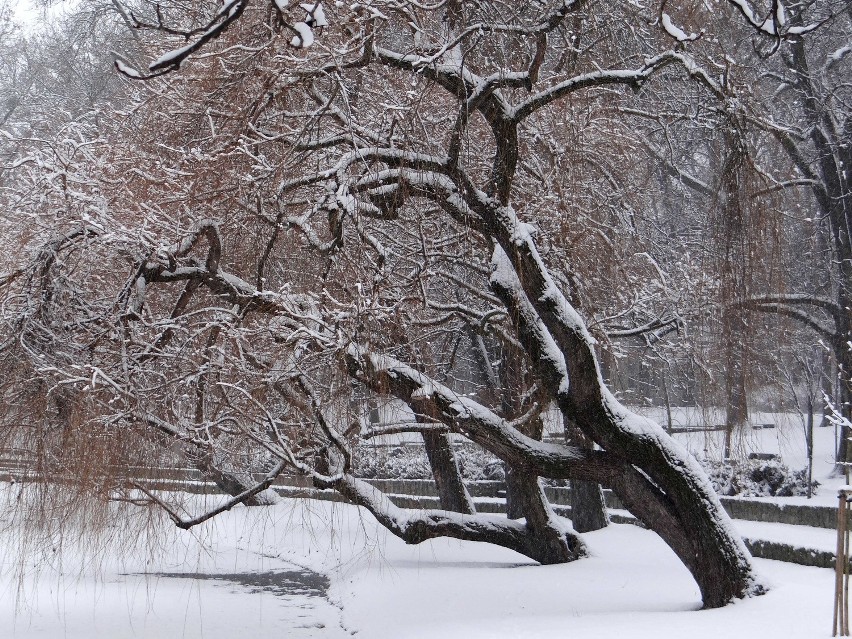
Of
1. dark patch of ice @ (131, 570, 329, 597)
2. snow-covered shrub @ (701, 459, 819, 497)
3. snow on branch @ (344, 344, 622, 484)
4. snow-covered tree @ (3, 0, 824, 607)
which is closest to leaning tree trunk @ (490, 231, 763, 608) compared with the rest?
snow-covered tree @ (3, 0, 824, 607)

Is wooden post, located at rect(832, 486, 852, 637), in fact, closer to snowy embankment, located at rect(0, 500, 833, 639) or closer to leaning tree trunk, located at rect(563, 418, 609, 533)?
snowy embankment, located at rect(0, 500, 833, 639)

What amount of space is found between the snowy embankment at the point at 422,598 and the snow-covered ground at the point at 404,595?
0.02 metres

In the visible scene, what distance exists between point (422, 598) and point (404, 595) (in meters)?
0.36

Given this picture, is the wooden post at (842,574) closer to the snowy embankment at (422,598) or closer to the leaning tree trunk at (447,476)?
the snowy embankment at (422,598)

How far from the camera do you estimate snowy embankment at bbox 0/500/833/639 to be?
25.7ft

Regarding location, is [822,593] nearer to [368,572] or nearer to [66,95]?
[368,572]

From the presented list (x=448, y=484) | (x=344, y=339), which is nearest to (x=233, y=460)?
(x=344, y=339)

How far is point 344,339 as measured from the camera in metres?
7.20

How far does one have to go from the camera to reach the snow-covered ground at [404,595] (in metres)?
7.82

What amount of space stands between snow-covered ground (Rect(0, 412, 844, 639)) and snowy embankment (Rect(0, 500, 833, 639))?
0.9 inches

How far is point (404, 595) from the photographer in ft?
35.3

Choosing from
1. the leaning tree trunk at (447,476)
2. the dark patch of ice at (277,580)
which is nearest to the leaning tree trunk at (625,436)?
the leaning tree trunk at (447,476)

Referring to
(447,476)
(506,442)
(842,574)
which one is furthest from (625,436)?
(447,476)

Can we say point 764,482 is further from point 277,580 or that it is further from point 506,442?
point 506,442
